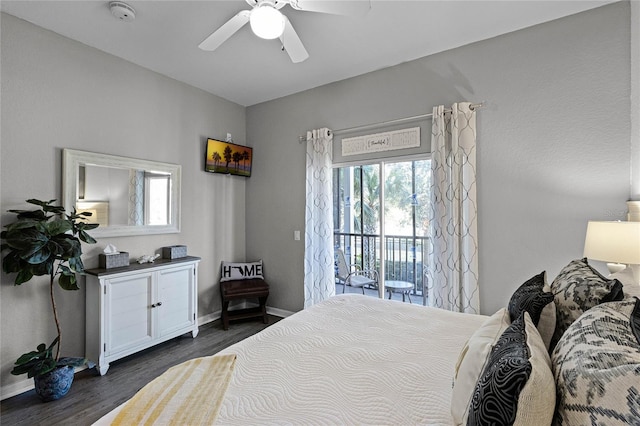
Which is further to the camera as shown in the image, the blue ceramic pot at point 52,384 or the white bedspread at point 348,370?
the blue ceramic pot at point 52,384

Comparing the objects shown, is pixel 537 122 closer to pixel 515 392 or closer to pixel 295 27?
pixel 295 27

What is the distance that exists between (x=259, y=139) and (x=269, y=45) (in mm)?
1590

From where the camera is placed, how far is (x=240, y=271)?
4.01 metres

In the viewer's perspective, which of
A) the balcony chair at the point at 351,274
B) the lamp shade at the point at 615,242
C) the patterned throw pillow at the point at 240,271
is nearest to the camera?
the lamp shade at the point at 615,242

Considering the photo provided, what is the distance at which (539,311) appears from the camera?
108cm

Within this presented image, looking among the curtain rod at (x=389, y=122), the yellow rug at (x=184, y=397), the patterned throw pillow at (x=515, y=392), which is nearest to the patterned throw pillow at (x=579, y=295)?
the patterned throw pillow at (x=515, y=392)

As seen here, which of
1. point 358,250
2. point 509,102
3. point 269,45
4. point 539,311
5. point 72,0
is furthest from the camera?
point 358,250

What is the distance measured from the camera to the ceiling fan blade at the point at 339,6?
1593 mm

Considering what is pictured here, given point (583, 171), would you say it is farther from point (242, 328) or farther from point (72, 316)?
point (72, 316)

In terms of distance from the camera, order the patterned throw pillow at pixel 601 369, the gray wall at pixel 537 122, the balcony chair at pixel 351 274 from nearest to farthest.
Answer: the patterned throw pillow at pixel 601 369
the gray wall at pixel 537 122
the balcony chair at pixel 351 274

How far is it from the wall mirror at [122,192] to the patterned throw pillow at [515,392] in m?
3.25

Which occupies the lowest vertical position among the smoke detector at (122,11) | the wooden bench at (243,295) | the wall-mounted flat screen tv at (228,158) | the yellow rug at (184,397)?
the wooden bench at (243,295)

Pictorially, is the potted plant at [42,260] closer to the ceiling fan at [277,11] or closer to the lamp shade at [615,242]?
the ceiling fan at [277,11]

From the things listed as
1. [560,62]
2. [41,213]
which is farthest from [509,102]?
[41,213]
